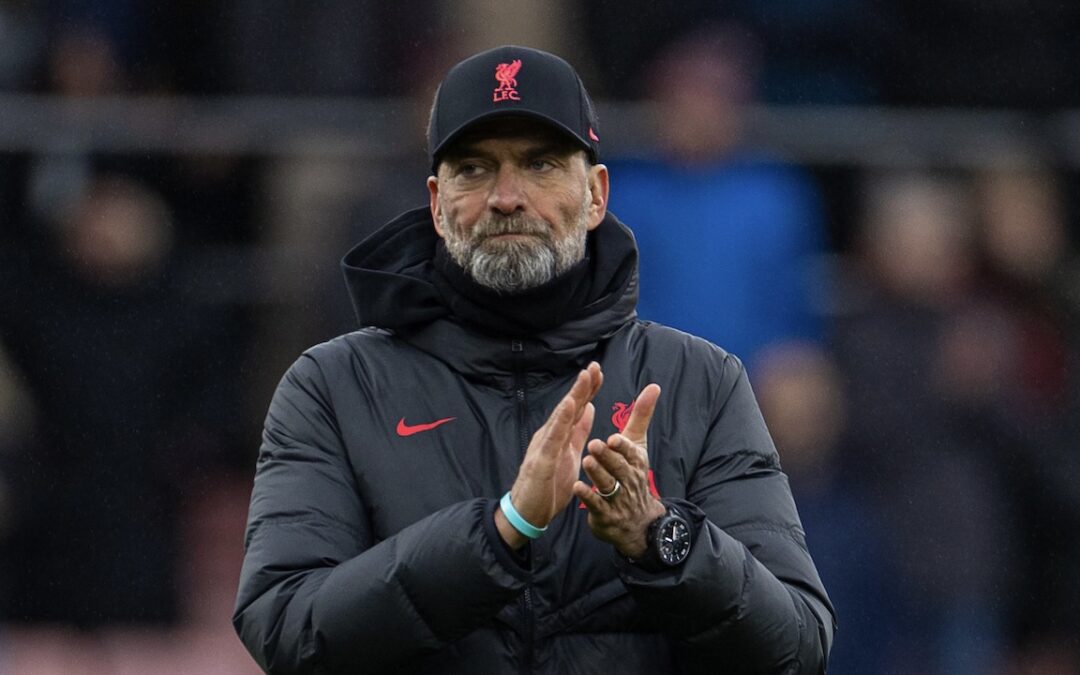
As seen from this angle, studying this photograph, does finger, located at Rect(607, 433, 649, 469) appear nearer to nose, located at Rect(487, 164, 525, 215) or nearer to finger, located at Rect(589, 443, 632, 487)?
finger, located at Rect(589, 443, 632, 487)

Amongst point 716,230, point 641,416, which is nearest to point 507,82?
point 641,416

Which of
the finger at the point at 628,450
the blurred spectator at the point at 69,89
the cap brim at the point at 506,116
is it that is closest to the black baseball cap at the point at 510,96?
the cap brim at the point at 506,116

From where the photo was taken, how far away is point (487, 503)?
3182mm

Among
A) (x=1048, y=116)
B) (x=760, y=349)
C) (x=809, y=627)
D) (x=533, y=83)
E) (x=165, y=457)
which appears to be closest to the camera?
(x=809, y=627)

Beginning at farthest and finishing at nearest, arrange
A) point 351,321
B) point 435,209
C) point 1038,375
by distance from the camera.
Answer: point 1038,375, point 351,321, point 435,209

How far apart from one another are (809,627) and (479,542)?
0.61m

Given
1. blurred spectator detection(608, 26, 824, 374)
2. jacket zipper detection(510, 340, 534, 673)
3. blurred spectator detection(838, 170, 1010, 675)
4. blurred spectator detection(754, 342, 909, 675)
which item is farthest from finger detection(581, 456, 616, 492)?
blurred spectator detection(838, 170, 1010, 675)

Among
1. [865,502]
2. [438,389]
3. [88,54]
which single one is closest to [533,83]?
[438,389]

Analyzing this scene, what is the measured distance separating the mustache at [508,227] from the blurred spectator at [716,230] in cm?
288

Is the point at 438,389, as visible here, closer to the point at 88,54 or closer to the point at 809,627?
the point at 809,627

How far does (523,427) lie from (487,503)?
27 cm

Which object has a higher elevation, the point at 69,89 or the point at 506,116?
the point at 69,89

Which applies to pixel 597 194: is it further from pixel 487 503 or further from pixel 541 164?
pixel 487 503

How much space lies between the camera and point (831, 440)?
6.84 m
